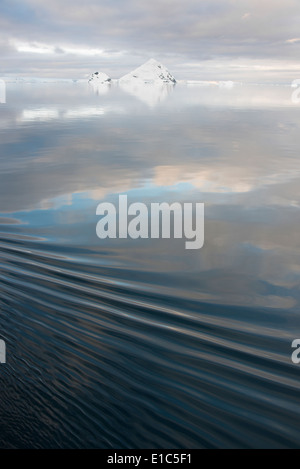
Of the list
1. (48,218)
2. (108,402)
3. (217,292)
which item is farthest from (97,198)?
(108,402)

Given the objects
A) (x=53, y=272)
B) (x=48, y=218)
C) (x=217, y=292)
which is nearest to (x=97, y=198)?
(x=48, y=218)

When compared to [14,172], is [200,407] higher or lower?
lower

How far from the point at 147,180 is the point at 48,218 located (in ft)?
21.8

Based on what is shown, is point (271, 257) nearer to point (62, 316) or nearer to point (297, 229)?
point (297, 229)

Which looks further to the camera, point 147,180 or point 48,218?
point 147,180

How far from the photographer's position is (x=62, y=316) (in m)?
6.93

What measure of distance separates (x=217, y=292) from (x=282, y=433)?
3.57 metres

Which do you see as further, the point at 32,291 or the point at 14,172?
the point at 14,172

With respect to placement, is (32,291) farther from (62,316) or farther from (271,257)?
(271,257)

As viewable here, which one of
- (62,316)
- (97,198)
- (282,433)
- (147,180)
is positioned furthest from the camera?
(147,180)
